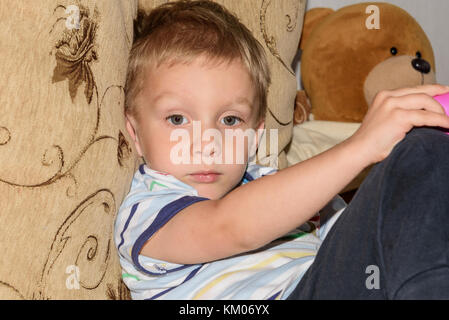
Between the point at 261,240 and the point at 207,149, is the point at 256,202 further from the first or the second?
the point at 207,149

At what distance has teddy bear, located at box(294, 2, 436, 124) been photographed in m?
1.55

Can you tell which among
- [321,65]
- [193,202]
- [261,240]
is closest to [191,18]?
[193,202]

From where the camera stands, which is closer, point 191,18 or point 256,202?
point 256,202

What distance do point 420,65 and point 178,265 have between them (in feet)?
3.30

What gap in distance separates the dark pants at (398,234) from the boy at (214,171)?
0.04 meters

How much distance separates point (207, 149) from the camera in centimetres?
97

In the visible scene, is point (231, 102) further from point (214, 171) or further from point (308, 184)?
point (308, 184)

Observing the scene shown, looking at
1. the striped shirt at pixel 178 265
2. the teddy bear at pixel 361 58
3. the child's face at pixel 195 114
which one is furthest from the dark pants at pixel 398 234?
the teddy bear at pixel 361 58

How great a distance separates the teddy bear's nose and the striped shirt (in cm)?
80

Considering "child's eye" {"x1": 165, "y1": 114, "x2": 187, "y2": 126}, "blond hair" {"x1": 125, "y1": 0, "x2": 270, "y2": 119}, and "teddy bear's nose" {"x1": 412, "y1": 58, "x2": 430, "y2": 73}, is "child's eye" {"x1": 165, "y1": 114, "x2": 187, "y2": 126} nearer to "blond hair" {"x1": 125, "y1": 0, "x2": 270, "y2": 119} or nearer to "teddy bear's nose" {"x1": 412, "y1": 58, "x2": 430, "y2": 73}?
"blond hair" {"x1": 125, "y1": 0, "x2": 270, "y2": 119}

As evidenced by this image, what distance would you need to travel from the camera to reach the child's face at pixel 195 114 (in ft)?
3.17

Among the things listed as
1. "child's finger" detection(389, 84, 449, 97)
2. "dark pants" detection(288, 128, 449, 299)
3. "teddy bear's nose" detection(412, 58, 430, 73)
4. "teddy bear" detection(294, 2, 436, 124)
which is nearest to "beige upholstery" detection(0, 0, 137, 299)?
"dark pants" detection(288, 128, 449, 299)

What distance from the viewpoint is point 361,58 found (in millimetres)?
1562

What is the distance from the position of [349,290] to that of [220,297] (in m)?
0.25
